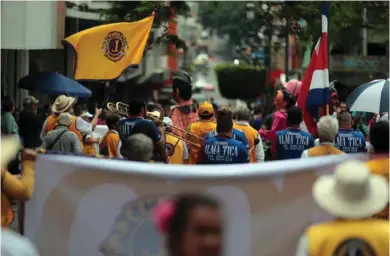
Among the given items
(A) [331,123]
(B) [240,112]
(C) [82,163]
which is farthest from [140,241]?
(B) [240,112]

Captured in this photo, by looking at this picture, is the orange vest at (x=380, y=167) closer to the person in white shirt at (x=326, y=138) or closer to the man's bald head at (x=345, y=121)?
the person in white shirt at (x=326, y=138)

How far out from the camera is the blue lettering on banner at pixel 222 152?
8.15m

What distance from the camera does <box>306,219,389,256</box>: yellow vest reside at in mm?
4453

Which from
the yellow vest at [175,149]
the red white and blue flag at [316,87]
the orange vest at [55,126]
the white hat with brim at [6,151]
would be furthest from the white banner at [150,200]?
the red white and blue flag at [316,87]

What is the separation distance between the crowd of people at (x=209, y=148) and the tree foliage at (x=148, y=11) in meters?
6.21

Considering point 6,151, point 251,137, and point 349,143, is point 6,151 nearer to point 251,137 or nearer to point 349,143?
point 349,143

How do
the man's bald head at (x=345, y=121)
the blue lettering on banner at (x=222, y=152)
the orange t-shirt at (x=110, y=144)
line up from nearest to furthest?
1. the blue lettering on banner at (x=222, y=152)
2. the man's bald head at (x=345, y=121)
3. the orange t-shirt at (x=110, y=144)

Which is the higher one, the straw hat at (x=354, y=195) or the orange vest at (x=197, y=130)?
the orange vest at (x=197, y=130)

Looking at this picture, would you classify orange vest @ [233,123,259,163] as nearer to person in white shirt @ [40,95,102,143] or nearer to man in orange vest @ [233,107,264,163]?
man in orange vest @ [233,107,264,163]

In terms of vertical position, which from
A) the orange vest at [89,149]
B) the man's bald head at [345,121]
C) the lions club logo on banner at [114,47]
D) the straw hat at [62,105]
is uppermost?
the lions club logo on banner at [114,47]

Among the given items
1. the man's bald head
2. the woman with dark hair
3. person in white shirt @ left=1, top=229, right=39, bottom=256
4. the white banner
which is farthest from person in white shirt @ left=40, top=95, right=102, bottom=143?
the woman with dark hair

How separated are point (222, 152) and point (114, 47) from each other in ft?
8.88

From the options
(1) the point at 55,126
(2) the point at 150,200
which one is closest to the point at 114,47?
(1) the point at 55,126

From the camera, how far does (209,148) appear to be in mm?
8289
